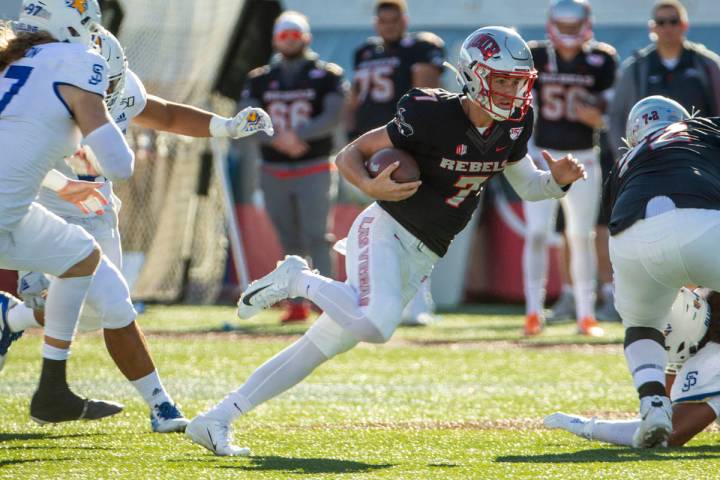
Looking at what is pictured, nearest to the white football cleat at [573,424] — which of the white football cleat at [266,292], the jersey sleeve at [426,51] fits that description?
the white football cleat at [266,292]

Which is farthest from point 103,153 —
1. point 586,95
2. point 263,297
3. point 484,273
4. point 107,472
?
point 484,273

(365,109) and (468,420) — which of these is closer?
(468,420)

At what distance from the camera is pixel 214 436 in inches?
165

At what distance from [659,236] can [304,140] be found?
513cm

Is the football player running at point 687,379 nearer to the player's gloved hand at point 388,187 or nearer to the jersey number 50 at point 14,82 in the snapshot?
the player's gloved hand at point 388,187

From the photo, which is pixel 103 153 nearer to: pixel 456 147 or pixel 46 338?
pixel 46 338

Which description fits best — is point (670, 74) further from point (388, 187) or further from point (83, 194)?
point (83, 194)

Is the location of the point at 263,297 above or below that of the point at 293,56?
below

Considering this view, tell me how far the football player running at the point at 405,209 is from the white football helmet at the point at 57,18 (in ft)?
3.29

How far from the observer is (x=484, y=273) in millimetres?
11297

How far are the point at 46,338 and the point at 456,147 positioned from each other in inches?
62.5

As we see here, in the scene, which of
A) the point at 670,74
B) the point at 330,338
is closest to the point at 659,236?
the point at 330,338

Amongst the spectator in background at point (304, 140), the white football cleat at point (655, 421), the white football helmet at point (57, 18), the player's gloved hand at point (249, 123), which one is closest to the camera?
the white football cleat at point (655, 421)

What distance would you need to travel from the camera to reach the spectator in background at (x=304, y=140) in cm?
922
